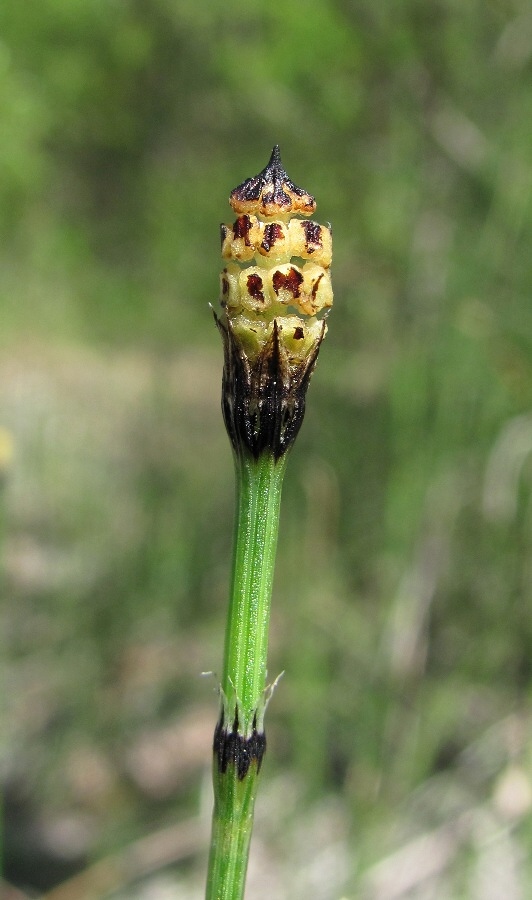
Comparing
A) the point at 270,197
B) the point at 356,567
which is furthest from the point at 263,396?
the point at 356,567

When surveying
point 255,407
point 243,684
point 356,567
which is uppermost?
point 356,567

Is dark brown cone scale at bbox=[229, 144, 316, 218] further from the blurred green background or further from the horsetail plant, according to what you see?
the blurred green background

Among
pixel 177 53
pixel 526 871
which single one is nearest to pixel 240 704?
pixel 526 871

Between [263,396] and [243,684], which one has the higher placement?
[263,396]

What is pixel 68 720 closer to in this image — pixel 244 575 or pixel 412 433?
pixel 412 433

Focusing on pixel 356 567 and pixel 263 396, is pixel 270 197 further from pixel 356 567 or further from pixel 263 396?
pixel 356 567

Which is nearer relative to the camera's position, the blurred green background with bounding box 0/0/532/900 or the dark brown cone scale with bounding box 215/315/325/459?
the dark brown cone scale with bounding box 215/315/325/459

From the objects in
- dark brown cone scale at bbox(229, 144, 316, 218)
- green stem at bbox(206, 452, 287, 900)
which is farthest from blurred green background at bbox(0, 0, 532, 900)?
dark brown cone scale at bbox(229, 144, 316, 218)
